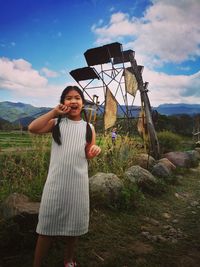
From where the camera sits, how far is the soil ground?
9.07ft

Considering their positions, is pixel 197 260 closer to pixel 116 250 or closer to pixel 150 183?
pixel 116 250

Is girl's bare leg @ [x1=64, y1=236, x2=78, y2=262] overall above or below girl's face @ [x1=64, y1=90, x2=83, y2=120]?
below

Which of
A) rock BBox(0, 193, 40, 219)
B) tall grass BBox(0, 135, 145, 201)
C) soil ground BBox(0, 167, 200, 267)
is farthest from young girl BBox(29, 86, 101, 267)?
tall grass BBox(0, 135, 145, 201)

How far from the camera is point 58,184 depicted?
Answer: 7.42 ft

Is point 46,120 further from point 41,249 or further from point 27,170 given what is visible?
point 27,170

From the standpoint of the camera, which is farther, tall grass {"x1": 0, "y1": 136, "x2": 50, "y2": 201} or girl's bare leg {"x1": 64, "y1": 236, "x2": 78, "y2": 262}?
tall grass {"x1": 0, "y1": 136, "x2": 50, "y2": 201}

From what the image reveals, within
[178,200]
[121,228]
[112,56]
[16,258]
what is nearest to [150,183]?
[178,200]

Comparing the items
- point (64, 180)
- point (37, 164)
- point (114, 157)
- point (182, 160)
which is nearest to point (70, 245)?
point (64, 180)

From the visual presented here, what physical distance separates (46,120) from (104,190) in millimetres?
2276

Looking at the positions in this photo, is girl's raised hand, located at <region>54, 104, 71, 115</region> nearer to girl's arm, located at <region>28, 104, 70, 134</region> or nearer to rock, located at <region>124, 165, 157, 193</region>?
girl's arm, located at <region>28, 104, 70, 134</region>

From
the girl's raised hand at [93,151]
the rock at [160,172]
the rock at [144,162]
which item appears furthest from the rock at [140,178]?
the girl's raised hand at [93,151]

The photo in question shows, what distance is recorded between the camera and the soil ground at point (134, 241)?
9.07 ft

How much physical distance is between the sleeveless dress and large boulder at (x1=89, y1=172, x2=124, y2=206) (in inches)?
74.2

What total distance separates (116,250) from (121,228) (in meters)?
0.66
